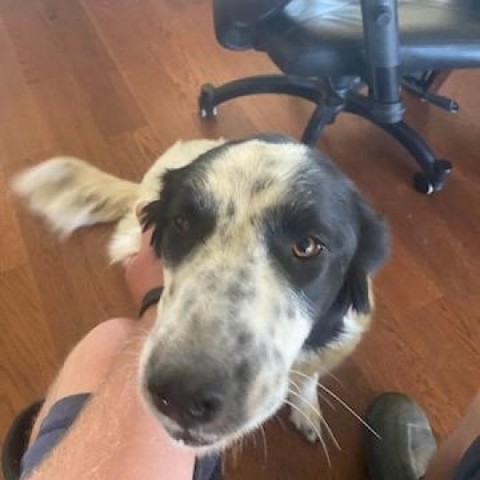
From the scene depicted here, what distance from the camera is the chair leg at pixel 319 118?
1.93m

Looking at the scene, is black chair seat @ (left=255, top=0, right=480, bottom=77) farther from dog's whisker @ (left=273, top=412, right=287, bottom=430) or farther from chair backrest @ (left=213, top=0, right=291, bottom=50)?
dog's whisker @ (left=273, top=412, right=287, bottom=430)

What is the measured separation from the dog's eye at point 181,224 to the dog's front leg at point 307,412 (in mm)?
477

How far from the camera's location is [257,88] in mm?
2072

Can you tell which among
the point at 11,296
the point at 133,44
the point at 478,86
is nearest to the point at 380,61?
the point at 478,86

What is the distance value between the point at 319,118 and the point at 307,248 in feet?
3.43

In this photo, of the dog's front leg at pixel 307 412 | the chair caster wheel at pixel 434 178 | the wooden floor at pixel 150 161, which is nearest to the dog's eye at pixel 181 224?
the dog's front leg at pixel 307 412

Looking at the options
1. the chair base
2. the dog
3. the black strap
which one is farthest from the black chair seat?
the black strap

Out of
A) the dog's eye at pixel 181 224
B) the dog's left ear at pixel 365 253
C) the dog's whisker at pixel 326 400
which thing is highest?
the dog's eye at pixel 181 224

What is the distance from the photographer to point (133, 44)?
95.0 inches

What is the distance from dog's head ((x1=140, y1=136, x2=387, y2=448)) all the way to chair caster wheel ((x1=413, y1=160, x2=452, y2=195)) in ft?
2.71

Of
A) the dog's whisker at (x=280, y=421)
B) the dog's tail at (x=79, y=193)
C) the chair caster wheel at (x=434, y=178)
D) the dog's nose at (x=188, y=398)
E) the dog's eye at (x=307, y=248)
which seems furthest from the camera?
the chair caster wheel at (x=434, y=178)

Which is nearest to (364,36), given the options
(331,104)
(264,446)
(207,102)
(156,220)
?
(331,104)

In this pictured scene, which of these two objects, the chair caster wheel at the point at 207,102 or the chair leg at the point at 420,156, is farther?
the chair caster wheel at the point at 207,102

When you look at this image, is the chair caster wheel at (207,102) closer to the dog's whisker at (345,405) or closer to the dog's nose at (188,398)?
the dog's whisker at (345,405)
